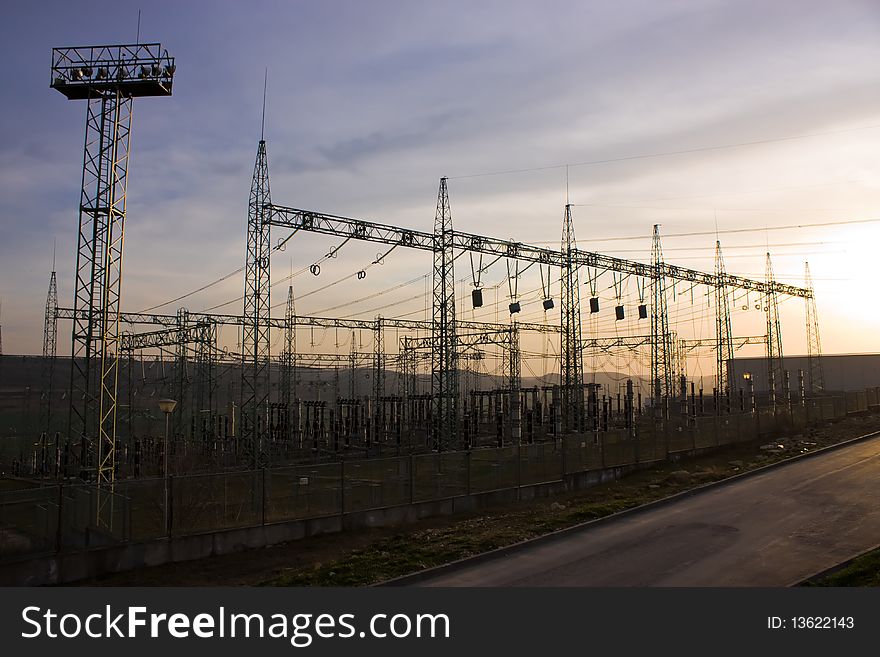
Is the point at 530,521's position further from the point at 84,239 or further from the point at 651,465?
the point at 84,239

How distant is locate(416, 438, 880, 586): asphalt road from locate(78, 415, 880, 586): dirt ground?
3.32ft

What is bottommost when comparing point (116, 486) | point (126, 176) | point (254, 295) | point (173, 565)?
point (173, 565)

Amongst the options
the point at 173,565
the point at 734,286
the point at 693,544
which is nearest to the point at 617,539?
the point at 693,544

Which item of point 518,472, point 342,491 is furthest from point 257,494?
point 518,472

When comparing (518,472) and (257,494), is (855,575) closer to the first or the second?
(518,472)

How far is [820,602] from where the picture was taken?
8.78m

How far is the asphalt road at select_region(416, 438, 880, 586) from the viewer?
450 inches

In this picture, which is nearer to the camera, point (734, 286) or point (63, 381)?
point (734, 286)

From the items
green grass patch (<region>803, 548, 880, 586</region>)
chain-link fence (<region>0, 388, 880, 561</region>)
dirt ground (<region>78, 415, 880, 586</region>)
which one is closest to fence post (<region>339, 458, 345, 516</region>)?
chain-link fence (<region>0, 388, 880, 561</region>)

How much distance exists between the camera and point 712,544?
13391mm

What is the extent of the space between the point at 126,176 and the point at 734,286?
37832 mm

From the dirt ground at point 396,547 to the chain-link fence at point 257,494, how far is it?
32.9 inches

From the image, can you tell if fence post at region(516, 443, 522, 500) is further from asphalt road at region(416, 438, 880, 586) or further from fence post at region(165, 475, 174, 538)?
fence post at region(165, 475, 174, 538)

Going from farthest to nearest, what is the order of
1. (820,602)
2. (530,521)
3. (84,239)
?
1. (84,239)
2. (530,521)
3. (820,602)
